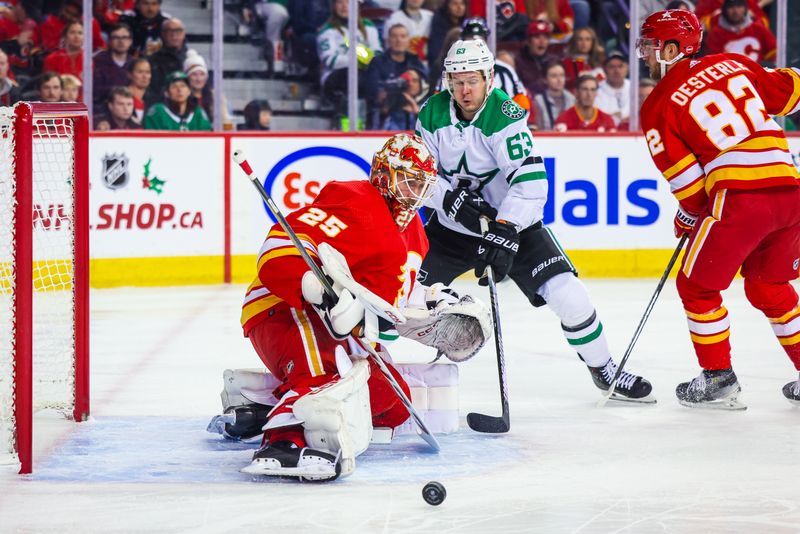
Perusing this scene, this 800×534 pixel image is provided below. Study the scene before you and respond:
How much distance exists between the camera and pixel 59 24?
21.5ft

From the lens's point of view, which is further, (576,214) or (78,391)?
(576,214)

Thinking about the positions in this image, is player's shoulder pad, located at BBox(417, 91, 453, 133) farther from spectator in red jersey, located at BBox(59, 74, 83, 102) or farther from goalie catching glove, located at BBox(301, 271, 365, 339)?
spectator in red jersey, located at BBox(59, 74, 83, 102)

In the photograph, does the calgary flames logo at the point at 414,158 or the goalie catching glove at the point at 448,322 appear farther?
the goalie catching glove at the point at 448,322

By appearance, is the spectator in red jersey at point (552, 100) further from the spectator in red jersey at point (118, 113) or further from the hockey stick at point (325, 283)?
the hockey stick at point (325, 283)

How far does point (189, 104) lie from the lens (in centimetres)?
679

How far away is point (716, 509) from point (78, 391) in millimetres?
1758

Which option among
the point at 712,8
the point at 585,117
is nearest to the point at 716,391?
the point at 585,117

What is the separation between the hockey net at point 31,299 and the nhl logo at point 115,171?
1.36 meters

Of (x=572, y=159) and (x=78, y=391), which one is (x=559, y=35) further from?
(x=78, y=391)

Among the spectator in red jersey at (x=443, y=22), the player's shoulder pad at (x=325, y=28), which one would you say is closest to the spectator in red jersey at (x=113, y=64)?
the player's shoulder pad at (x=325, y=28)

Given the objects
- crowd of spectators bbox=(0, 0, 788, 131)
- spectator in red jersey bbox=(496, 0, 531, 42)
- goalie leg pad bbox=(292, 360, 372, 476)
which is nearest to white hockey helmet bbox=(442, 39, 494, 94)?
goalie leg pad bbox=(292, 360, 372, 476)

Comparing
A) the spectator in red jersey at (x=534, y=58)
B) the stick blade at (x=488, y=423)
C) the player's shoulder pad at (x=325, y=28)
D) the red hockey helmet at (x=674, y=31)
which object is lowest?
the stick blade at (x=488, y=423)

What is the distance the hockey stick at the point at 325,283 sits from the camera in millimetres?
2973

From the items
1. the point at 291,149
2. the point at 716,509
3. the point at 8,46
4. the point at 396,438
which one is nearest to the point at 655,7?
the point at 291,149
